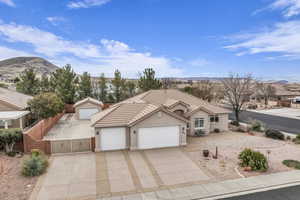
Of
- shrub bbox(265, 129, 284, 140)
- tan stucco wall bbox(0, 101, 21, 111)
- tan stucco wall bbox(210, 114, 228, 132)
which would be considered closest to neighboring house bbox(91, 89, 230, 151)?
tan stucco wall bbox(210, 114, 228, 132)

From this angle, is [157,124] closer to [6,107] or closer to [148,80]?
[6,107]

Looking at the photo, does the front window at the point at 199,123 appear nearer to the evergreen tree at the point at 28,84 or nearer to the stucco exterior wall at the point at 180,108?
the stucco exterior wall at the point at 180,108

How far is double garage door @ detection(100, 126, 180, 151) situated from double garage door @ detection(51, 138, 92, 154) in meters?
1.25

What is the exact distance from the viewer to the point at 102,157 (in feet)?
43.8

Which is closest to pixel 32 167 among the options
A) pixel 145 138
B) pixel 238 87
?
pixel 145 138

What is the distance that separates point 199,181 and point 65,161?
9.08 meters

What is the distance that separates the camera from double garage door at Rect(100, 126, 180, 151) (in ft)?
48.3

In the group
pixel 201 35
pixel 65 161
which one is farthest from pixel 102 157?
pixel 201 35

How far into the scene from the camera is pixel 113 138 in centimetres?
1485

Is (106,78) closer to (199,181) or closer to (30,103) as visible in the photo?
(30,103)

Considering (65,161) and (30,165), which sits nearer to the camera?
(30,165)

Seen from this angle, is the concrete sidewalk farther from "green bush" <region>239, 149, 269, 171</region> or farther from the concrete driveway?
"green bush" <region>239, 149, 269, 171</region>

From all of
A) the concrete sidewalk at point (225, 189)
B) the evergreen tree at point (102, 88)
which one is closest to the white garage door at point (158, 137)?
the concrete sidewalk at point (225, 189)

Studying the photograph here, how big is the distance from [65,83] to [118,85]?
1024 cm
